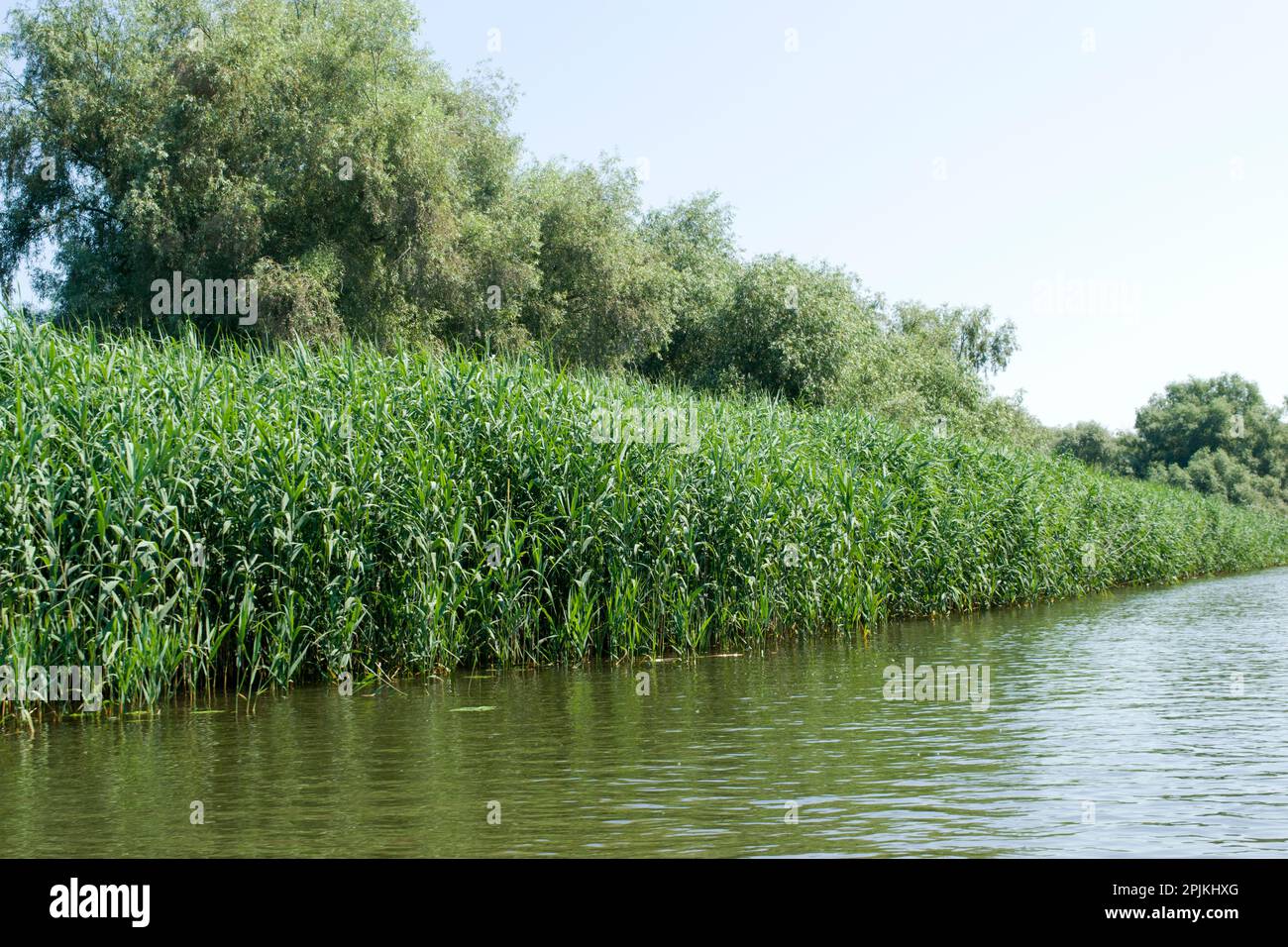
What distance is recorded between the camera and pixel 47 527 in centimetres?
820

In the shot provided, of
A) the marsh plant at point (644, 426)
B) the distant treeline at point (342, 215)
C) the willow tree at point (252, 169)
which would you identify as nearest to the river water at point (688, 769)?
the marsh plant at point (644, 426)

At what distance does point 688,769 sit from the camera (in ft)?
21.6

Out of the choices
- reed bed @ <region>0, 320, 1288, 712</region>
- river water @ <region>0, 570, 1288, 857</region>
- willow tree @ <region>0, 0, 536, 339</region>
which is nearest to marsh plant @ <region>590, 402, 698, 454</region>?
reed bed @ <region>0, 320, 1288, 712</region>

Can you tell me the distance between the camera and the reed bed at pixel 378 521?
Answer: 28.1 feet

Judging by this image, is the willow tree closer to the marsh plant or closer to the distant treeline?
the distant treeline

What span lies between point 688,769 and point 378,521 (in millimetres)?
4645

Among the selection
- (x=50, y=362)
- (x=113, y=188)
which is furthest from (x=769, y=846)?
(x=113, y=188)

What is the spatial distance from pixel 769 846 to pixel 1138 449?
91400mm

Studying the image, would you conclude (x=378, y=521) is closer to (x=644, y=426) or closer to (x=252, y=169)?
(x=644, y=426)

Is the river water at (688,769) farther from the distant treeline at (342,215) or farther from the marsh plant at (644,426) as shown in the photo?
the distant treeline at (342,215)

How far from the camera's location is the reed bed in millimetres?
8555

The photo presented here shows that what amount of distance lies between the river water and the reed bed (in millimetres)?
581

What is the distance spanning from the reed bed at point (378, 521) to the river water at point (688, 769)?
58 centimetres

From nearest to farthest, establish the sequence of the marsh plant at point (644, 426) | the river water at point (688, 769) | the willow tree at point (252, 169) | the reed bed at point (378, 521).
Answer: the river water at point (688, 769)
the reed bed at point (378, 521)
the marsh plant at point (644, 426)
the willow tree at point (252, 169)
